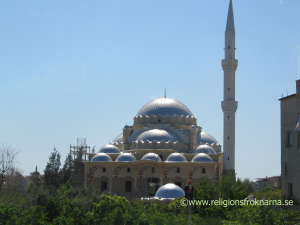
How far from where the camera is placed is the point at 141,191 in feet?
143

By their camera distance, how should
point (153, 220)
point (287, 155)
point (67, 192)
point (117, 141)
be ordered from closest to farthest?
point (153, 220), point (287, 155), point (67, 192), point (117, 141)

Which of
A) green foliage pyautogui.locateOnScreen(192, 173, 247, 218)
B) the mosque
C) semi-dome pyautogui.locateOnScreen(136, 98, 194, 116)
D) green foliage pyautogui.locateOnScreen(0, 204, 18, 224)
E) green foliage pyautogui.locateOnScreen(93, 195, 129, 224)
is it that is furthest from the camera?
semi-dome pyautogui.locateOnScreen(136, 98, 194, 116)

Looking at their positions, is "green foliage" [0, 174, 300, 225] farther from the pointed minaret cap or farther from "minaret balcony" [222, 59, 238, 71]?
the pointed minaret cap

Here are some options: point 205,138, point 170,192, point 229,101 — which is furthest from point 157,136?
point 170,192

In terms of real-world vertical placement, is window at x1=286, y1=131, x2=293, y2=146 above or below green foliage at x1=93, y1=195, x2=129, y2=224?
above

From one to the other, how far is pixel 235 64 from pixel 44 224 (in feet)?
100

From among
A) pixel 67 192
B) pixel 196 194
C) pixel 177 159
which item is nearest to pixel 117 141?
pixel 177 159

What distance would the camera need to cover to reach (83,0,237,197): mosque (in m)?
42.0

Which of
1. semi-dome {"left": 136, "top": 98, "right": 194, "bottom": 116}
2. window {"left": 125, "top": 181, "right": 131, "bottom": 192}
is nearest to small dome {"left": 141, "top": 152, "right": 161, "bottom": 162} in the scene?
window {"left": 125, "top": 181, "right": 131, "bottom": 192}

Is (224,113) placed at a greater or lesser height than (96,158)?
greater

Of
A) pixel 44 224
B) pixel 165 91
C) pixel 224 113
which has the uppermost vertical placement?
pixel 165 91

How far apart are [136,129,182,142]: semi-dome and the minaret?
5.76 metres

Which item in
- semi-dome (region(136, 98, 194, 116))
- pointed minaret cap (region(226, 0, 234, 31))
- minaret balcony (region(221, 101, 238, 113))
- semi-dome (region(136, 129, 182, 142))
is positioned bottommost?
semi-dome (region(136, 129, 182, 142))

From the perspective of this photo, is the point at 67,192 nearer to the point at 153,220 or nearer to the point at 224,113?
the point at 153,220
